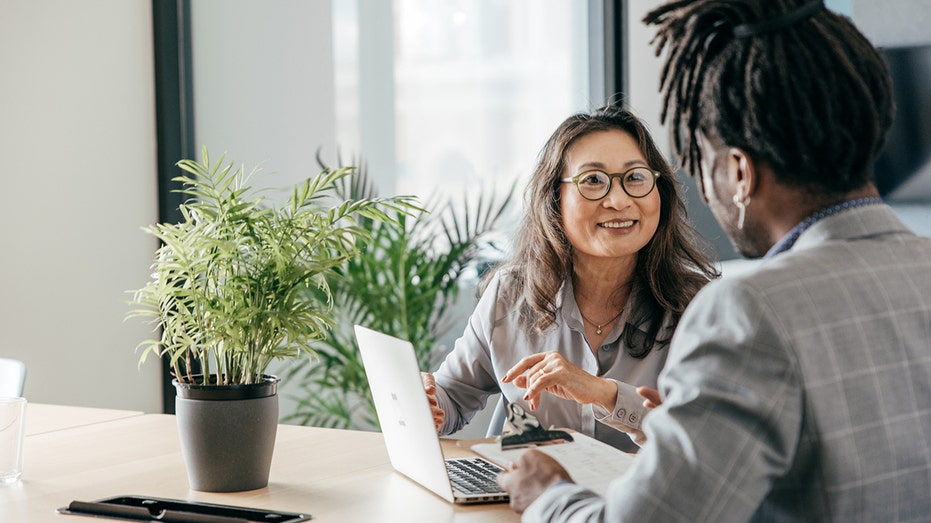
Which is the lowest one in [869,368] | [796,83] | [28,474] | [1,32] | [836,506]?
[28,474]

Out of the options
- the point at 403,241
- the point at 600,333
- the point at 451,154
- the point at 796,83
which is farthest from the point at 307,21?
the point at 796,83

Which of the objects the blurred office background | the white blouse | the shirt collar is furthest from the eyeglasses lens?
the blurred office background

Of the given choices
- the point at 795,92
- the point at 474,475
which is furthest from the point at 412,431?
the point at 795,92

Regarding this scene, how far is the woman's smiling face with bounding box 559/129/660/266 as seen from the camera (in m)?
2.22

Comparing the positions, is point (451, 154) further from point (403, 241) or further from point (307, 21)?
point (307, 21)

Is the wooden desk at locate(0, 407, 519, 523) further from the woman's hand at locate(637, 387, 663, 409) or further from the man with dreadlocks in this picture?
the man with dreadlocks

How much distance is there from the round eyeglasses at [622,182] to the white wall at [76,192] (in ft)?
6.68

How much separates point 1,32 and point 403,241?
4.78ft

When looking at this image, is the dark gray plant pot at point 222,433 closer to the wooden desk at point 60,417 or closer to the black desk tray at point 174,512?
the black desk tray at point 174,512

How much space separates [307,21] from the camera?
3.90m

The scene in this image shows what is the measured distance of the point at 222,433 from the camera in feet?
5.18

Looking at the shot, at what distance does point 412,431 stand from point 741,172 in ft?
2.39

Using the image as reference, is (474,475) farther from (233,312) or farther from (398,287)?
(398,287)

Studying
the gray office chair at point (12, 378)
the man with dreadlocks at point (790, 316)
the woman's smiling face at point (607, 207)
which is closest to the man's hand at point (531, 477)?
the man with dreadlocks at point (790, 316)
